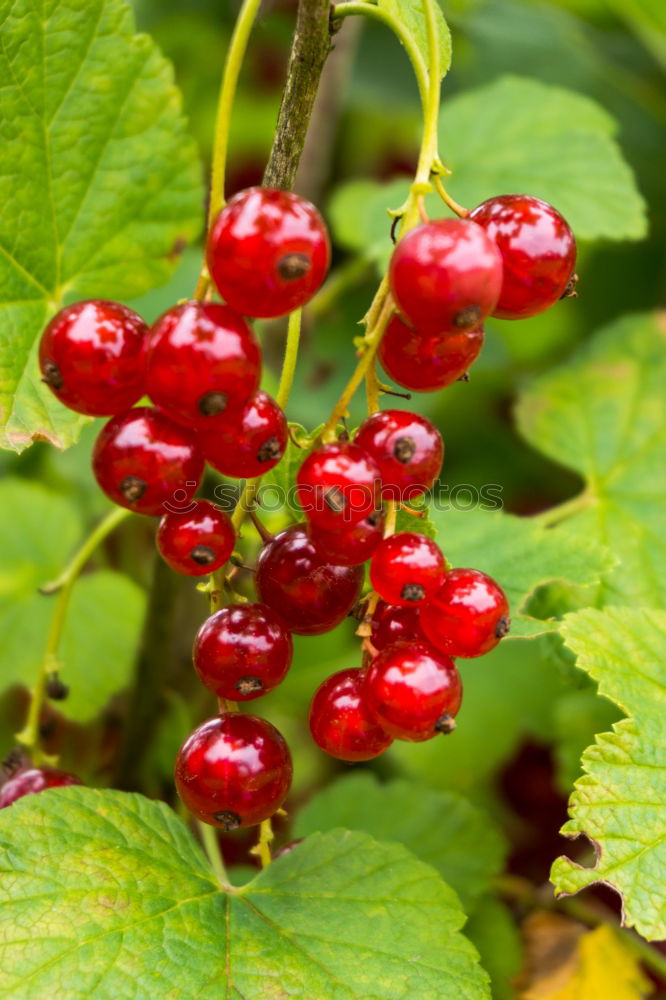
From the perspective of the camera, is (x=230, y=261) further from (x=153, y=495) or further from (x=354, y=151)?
(x=354, y=151)

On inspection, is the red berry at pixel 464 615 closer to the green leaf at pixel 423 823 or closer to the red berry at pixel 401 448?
the red berry at pixel 401 448

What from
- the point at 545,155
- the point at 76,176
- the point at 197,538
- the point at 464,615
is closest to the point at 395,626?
the point at 464,615

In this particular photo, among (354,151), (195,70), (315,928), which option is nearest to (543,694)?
(315,928)

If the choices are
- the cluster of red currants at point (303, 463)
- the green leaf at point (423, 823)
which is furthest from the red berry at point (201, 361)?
the green leaf at point (423, 823)

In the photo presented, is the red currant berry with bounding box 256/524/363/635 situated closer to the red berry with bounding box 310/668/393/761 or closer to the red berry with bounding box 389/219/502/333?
the red berry with bounding box 310/668/393/761

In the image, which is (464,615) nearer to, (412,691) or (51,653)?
(412,691)
